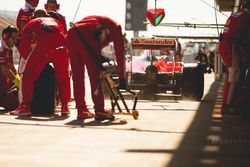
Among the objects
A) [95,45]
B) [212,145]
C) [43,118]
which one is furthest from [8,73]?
[212,145]

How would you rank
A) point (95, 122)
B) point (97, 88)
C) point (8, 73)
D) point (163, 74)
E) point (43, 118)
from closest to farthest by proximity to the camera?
1. point (95, 122)
2. point (97, 88)
3. point (43, 118)
4. point (8, 73)
5. point (163, 74)

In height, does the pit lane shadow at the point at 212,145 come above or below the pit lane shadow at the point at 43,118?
above

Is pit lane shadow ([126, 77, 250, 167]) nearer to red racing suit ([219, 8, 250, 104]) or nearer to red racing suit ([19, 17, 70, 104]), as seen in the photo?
red racing suit ([219, 8, 250, 104])

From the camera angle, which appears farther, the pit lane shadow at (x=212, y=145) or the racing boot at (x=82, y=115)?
the racing boot at (x=82, y=115)

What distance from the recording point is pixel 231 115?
9484mm

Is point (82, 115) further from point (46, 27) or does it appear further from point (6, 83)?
point (6, 83)

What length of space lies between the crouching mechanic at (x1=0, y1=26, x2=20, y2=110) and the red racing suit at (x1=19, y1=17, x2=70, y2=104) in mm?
636

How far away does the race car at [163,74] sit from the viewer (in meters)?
13.4

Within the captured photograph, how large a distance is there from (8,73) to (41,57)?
38.3 inches

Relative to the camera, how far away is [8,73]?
9.94 meters

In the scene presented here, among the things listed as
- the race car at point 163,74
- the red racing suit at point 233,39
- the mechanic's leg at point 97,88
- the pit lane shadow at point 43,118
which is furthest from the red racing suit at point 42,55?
the race car at point 163,74

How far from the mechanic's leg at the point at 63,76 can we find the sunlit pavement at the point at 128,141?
0.21 meters

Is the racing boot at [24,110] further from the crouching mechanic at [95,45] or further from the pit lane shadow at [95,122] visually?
the pit lane shadow at [95,122]

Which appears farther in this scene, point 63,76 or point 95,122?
point 63,76
